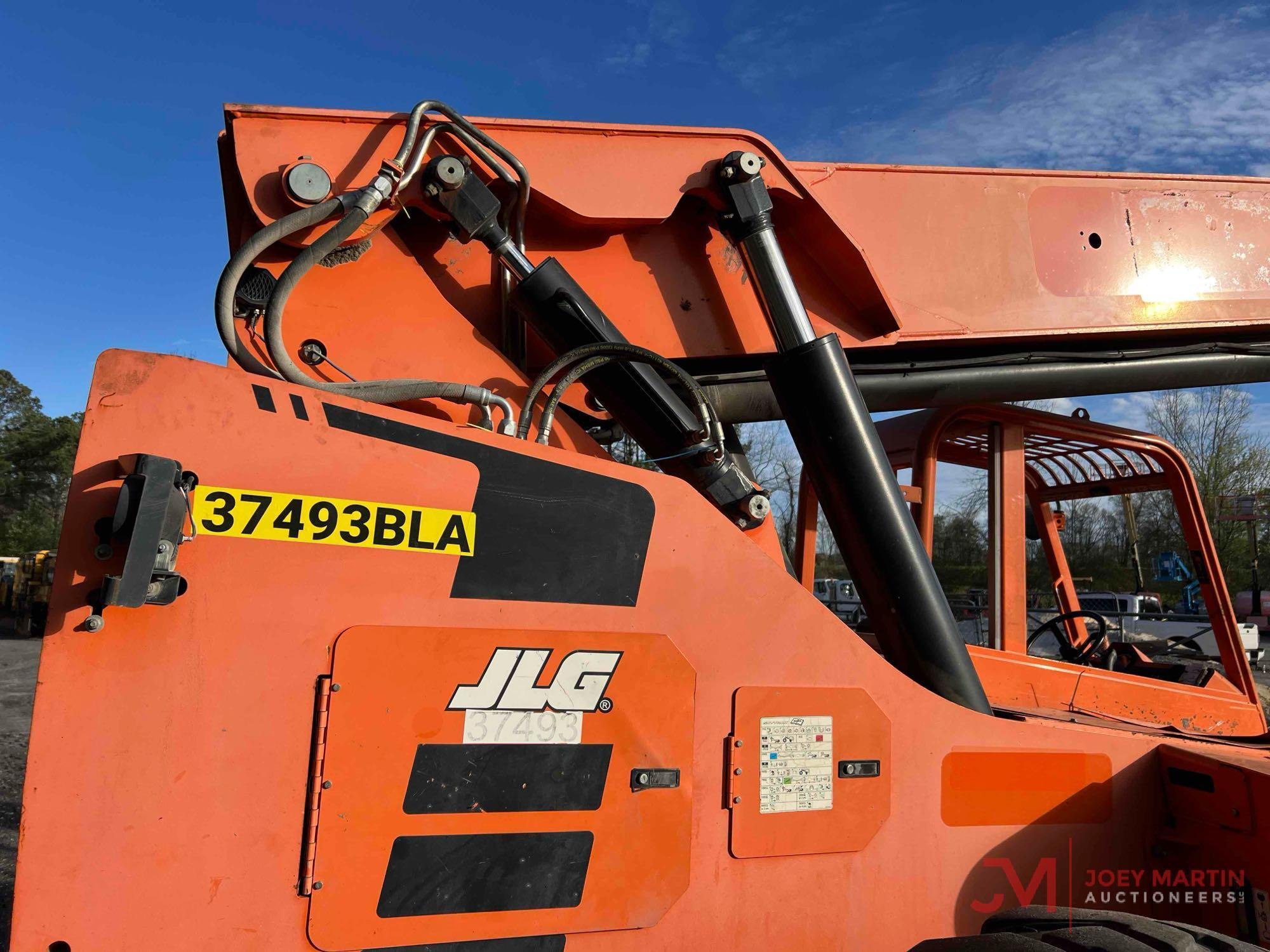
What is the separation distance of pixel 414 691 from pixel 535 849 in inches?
18.0

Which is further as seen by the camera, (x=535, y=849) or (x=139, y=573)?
(x=535, y=849)

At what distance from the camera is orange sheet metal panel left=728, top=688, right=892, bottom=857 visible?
213cm

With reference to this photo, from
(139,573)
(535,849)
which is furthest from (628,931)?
(139,573)

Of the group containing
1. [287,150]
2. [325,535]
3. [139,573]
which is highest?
[287,150]

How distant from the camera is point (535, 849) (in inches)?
74.8

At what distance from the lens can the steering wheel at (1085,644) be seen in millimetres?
4258

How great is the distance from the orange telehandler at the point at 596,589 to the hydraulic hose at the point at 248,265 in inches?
0.7

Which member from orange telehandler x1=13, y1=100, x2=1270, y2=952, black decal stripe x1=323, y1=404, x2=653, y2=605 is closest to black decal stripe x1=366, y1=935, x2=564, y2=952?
orange telehandler x1=13, y1=100, x2=1270, y2=952

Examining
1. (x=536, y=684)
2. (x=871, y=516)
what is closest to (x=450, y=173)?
(x=536, y=684)

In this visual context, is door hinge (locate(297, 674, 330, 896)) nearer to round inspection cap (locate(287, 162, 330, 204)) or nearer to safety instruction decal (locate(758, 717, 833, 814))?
safety instruction decal (locate(758, 717, 833, 814))

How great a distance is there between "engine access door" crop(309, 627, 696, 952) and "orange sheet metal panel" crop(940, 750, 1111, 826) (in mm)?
830

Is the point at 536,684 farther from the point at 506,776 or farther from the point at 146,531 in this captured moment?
the point at 146,531

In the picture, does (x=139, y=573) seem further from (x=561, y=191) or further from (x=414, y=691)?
(x=561, y=191)

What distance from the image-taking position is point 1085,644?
4.41 metres
